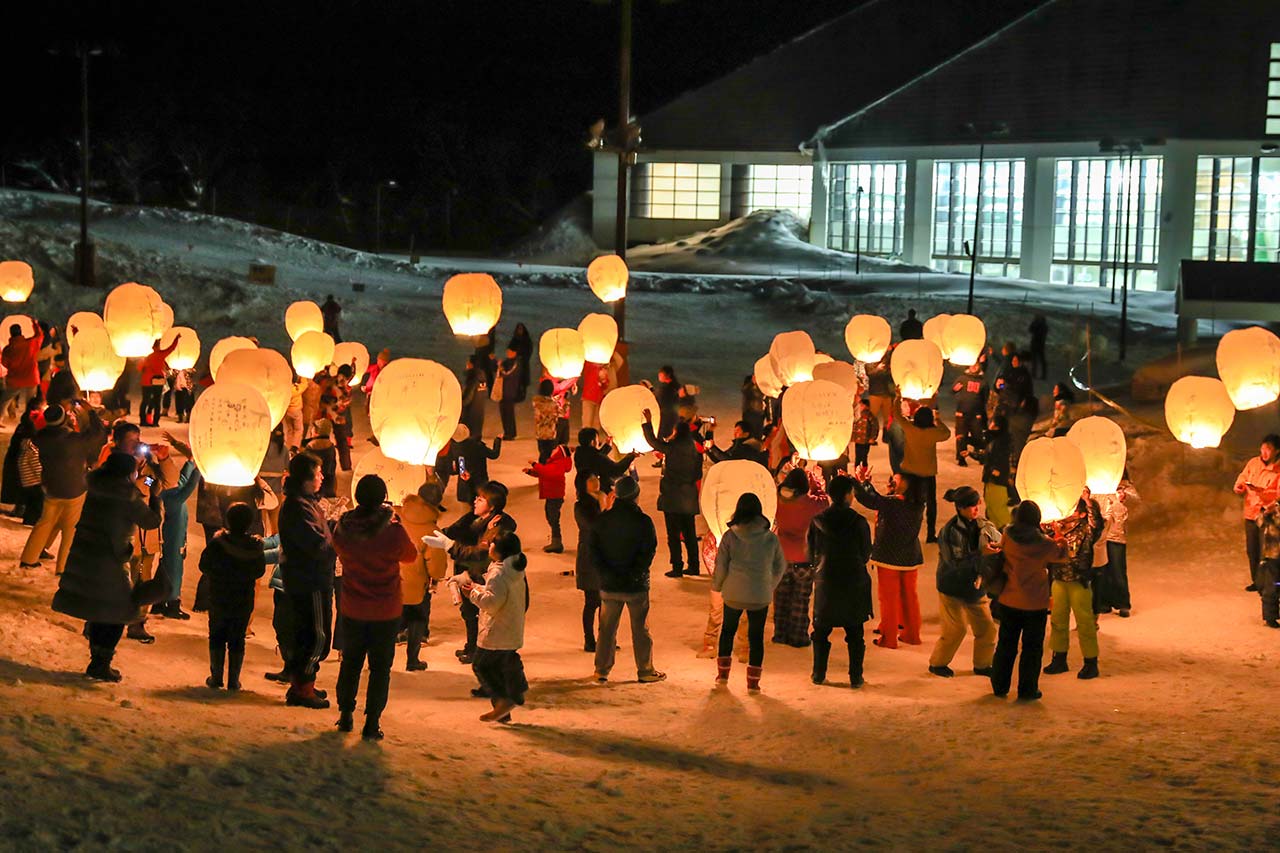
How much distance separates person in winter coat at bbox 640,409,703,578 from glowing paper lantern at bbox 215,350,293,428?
319 cm

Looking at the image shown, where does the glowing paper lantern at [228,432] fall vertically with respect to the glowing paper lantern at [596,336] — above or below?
below

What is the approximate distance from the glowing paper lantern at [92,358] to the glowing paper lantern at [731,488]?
7980 mm

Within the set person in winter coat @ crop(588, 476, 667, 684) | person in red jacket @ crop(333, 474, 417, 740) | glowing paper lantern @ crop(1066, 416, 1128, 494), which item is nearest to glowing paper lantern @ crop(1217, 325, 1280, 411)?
glowing paper lantern @ crop(1066, 416, 1128, 494)

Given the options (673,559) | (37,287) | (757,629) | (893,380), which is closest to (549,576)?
(673,559)

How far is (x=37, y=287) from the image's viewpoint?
99.5 ft

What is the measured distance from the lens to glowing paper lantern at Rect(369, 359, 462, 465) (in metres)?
11.8

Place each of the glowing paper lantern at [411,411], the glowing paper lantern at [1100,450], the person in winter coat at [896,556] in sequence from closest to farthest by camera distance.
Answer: the person in winter coat at [896,556] < the glowing paper lantern at [1100,450] < the glowing paper lantern at [411,411]

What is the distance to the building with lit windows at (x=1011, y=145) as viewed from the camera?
39.2m

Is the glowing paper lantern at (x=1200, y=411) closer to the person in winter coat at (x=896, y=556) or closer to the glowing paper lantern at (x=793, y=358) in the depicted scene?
the glowing paper lantern at (x=793, y=358)

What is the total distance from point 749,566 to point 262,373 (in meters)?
5.46

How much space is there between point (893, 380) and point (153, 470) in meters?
9.67

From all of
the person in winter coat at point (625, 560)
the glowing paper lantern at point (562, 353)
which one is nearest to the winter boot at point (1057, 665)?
the person in winter coat at point (625, 560)

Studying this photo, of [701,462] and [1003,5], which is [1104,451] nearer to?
[701,462]

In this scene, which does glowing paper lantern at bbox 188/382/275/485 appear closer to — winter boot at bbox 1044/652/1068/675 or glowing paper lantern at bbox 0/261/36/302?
winter boot at bbox 1044/652/1068/675
